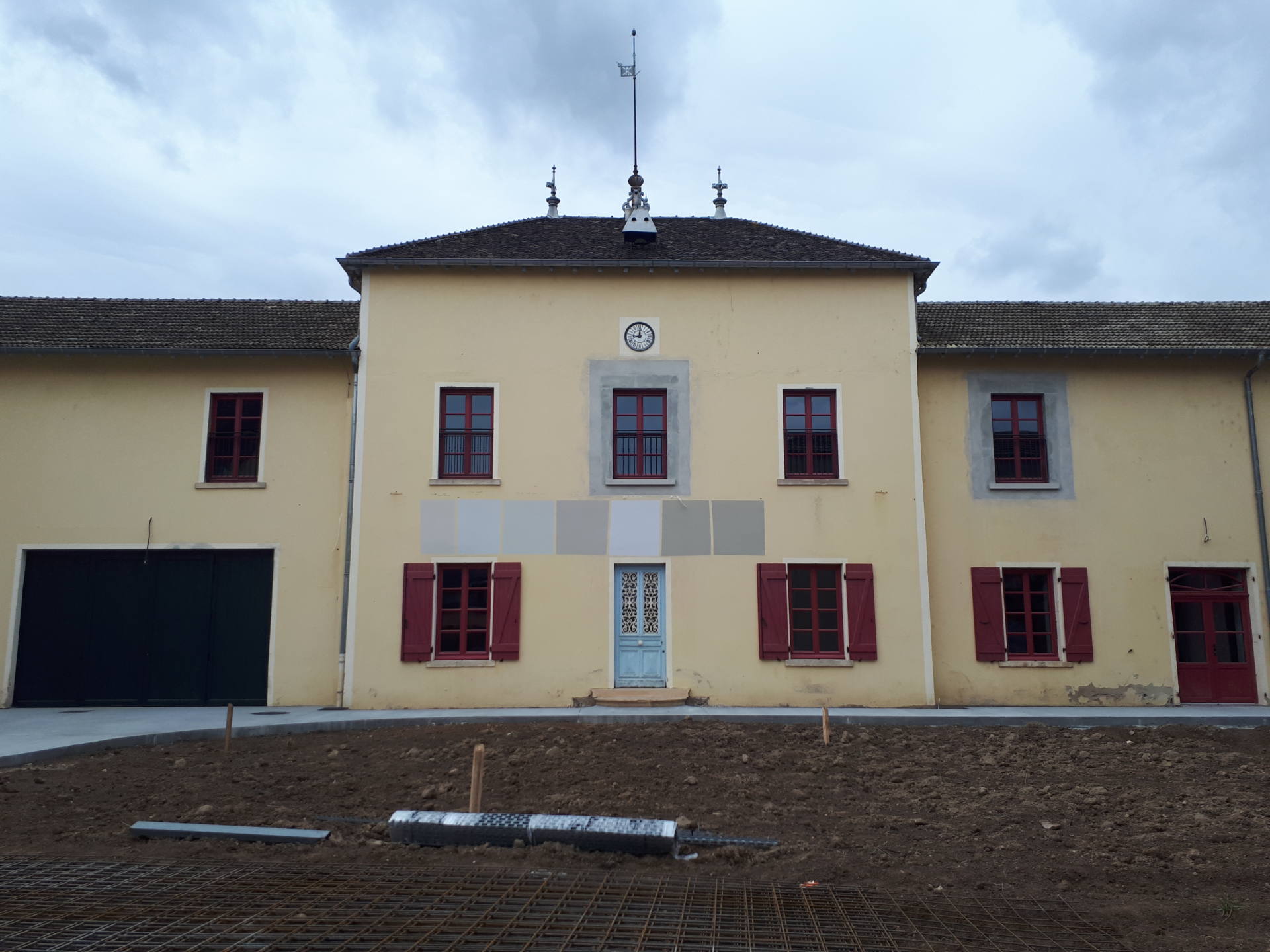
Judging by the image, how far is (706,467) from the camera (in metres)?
14.4

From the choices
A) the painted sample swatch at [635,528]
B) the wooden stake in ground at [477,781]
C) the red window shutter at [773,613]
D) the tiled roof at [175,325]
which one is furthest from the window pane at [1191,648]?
the tiled roof at [175,325]

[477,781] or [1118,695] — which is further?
[1118,695]

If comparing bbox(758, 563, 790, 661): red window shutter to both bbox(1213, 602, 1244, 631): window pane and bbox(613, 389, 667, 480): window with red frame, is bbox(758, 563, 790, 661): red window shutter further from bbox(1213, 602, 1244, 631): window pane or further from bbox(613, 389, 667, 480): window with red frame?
bbox(1213, 602, 1244, 631): window pane

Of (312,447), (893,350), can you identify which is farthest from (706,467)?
(312,447)

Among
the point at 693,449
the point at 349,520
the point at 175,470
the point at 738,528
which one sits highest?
the point at 693,449

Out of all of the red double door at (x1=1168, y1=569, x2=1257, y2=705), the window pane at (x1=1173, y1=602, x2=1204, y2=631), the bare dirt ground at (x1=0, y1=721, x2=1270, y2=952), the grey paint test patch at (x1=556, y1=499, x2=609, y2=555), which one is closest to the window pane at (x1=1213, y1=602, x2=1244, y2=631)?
the red double door at (x1=1168, y1=569, x2=1257, y2=705)

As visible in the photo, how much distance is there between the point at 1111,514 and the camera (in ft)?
47.9

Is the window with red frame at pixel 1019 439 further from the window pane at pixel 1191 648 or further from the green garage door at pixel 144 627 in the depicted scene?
the green garage door at pixel 144 627

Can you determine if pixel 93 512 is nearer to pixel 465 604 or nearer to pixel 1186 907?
pixel 465 604

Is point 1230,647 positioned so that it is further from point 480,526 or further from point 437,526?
point 437,526

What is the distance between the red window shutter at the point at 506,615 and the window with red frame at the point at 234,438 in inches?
168

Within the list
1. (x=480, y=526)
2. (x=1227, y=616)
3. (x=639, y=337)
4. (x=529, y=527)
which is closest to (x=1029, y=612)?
(x=1227, y=616)

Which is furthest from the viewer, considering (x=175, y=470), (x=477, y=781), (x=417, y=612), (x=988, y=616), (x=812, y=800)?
(x=175, y=470)

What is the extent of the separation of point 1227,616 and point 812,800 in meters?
9.61
